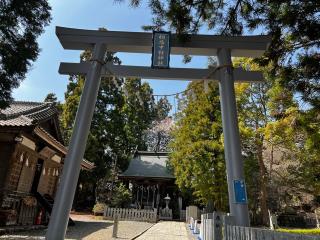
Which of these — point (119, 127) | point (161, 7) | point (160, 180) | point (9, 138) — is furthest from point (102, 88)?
point (161, 7)

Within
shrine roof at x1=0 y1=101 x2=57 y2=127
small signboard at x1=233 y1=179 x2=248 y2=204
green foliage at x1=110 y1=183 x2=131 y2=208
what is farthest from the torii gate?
green foliage at x1=110 y1=183 x2=131 y2=208

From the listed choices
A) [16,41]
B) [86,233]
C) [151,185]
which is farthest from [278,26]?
[151,185]

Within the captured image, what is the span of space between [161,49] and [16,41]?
9.84 ft

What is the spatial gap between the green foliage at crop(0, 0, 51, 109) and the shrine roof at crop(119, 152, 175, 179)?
823 inches

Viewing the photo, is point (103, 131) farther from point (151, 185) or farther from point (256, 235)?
point (256, 235)

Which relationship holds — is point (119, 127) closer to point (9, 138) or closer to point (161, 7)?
point (9, 138)

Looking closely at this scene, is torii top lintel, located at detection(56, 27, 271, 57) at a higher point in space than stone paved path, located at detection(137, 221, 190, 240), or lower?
higher

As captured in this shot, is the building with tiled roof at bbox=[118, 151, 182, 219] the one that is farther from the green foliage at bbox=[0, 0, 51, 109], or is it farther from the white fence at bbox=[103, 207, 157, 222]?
the green foliage at bbox=[0, 0, 51, 109]

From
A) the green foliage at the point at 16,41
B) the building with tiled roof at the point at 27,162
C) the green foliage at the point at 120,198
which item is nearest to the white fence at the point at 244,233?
the green foliage at the point at 16,41

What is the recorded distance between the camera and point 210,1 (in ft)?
21.0

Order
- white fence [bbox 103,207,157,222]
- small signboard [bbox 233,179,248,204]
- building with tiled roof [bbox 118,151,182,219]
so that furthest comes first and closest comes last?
building with tiled roof [bbox 118,151,182,219], white fence [bbox 103,207,157,222], small signboard [bbox 233,179,248,204]

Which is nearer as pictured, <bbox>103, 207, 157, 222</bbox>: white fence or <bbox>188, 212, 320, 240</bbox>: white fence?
<bbox>188, 212, 320, 240</bbox>: white fence

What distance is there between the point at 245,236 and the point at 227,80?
123 inches

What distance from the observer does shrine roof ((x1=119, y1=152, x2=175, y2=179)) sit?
87.1 feet
